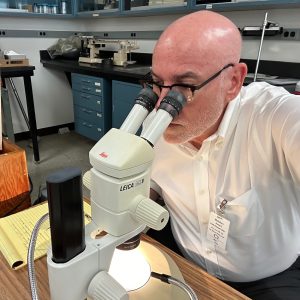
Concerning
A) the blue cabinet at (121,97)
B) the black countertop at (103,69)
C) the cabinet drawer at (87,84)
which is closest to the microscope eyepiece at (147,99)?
the black countertop at (103,69)

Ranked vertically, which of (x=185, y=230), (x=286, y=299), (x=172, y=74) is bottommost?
(x=286, y=299)

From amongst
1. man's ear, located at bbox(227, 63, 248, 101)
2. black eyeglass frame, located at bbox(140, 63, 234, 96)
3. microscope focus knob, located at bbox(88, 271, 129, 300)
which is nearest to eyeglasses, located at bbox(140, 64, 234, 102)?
black eyeglass frame, located at bbox(140, 63, 234, 96)

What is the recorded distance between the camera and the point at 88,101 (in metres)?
3.27

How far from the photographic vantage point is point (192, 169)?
931 millimetres

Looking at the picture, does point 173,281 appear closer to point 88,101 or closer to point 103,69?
point 103,69

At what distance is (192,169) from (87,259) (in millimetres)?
557

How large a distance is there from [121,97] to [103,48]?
0.88 m

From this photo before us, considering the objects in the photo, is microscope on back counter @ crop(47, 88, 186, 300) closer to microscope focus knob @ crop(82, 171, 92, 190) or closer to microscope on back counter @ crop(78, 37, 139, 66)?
microscope focus knob @ crop(82, 171, 92, 190)

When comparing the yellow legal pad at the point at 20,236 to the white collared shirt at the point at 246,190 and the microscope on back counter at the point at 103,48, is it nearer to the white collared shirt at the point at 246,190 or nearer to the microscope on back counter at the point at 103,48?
the white collared shirt at the point at 246,190

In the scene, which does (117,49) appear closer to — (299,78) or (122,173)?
(299,78)

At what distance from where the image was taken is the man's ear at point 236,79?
0.83 meters

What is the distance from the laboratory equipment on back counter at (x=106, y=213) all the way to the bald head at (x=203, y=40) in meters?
0.30

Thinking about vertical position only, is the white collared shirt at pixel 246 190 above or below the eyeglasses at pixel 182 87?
below

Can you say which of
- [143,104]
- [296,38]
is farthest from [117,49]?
[143,104]
